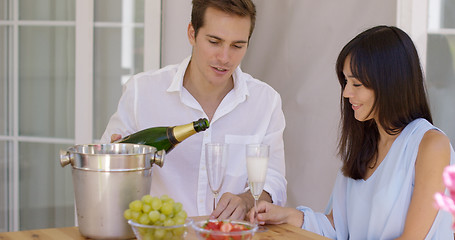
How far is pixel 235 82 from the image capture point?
241cm

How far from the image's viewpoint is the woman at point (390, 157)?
174cm

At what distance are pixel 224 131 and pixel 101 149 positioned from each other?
79 cm

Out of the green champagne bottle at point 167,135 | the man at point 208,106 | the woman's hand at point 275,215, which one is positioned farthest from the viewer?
the man at point 208,106

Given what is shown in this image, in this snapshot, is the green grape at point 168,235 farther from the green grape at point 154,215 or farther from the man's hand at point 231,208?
the man's hand at point 231,208

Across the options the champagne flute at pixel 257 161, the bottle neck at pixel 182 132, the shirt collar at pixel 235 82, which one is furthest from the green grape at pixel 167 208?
the shirt collar at pixel 235 82

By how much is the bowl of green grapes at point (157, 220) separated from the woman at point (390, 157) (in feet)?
1.27

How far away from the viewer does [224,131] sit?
7.65 feet

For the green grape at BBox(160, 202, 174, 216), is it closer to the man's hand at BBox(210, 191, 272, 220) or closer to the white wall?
the man's hand at BBox(210, 191, 272, 220)

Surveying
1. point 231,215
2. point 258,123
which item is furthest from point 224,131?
point 231,215

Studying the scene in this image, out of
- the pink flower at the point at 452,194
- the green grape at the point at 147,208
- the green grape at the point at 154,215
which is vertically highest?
the pink flower at the point at 452,194

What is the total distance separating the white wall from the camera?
3.09 m

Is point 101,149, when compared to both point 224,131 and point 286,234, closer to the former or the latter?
point 286,234

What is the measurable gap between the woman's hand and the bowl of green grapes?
15.9 inches

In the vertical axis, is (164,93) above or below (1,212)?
above
